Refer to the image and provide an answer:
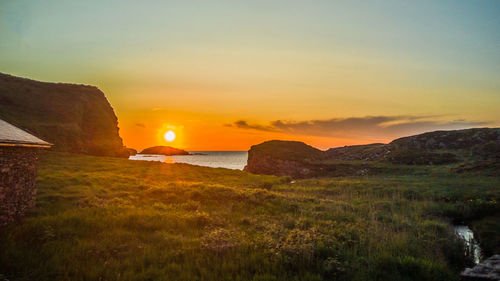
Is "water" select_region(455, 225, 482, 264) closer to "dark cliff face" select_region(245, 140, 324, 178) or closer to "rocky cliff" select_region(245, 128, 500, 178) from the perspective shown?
"rocky cliff" select_region(245, 128, 500, 178)

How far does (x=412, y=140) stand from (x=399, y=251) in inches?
3866

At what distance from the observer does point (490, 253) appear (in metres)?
14.2

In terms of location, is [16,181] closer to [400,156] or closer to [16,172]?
[16,172]

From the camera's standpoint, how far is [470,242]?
1435cm

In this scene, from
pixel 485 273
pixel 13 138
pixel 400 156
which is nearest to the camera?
pixel 485 273

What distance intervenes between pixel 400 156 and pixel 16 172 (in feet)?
271

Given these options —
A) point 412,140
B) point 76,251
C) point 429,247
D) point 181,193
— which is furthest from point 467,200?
point 412,140

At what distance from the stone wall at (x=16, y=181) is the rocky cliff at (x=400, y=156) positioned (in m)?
60.3

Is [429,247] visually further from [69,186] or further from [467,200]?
[69,186]

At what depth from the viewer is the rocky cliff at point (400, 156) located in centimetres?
6375

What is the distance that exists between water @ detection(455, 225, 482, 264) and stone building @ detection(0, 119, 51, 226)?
23514 millimetres

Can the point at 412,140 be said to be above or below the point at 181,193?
above

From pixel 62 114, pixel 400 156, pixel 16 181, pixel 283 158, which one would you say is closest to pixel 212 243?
pixel 16 181

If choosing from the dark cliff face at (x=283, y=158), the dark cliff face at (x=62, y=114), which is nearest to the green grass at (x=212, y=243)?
the dark cliff face at (x=62, y=114)
